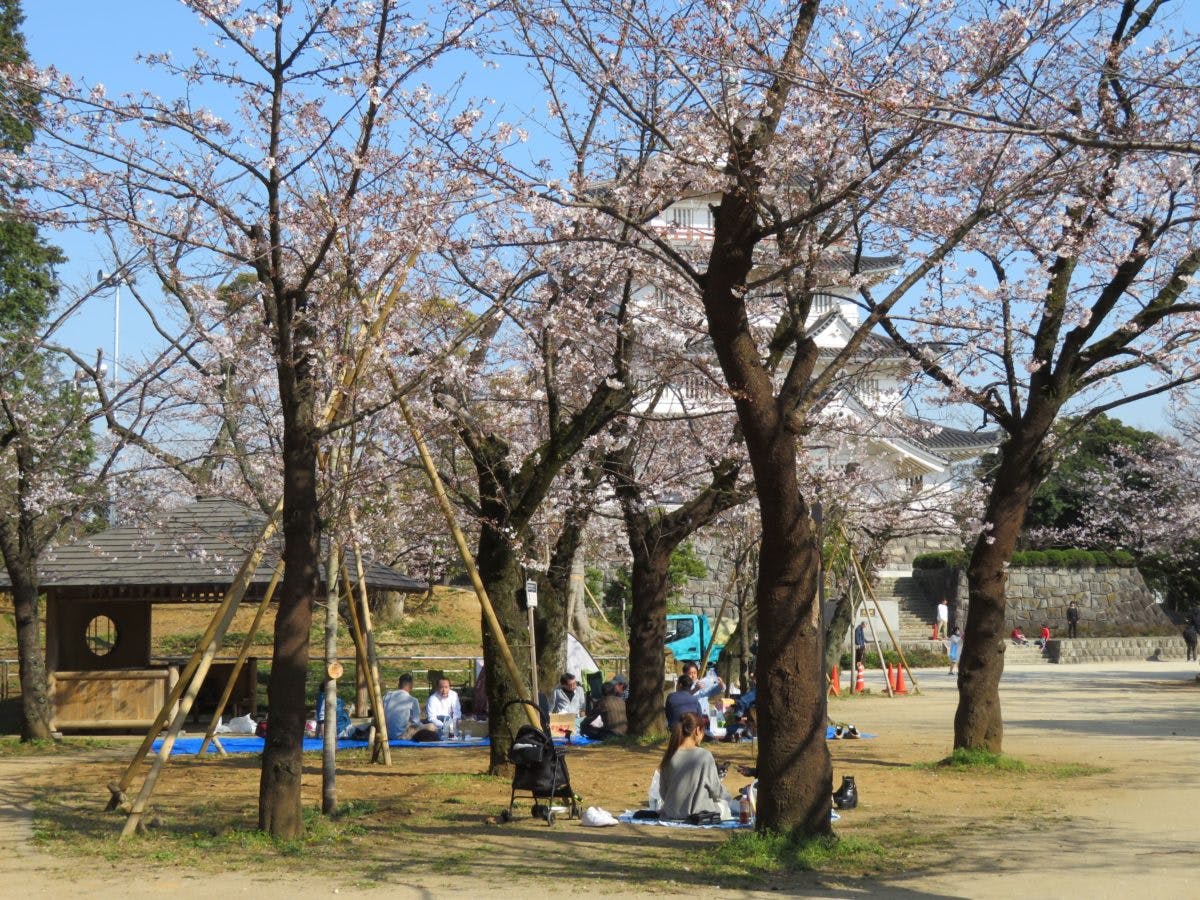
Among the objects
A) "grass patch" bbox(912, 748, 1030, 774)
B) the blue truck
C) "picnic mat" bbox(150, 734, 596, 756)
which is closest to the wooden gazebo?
"picnic mat" bbox(150, 734, 596, 756)

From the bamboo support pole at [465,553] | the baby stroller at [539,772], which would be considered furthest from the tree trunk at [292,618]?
the baby stroller at [539,772]

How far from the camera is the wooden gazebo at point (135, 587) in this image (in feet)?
64.7

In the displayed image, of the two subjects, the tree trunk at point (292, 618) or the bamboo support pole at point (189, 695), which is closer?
the tree trunk at point (292, 618)

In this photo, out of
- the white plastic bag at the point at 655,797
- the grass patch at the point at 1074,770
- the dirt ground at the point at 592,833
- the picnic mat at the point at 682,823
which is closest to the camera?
the dirt ground at the point at 592,833

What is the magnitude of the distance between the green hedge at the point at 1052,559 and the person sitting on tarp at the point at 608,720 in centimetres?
2699

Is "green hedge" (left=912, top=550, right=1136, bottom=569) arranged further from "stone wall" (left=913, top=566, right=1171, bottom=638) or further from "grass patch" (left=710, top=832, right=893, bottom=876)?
"grass patch" (left=710, top=832, right=893, bottom=876)

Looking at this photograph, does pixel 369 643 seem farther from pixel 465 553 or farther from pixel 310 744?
pixel 310 744

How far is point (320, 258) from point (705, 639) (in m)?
25.6

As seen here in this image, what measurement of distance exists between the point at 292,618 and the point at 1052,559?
1513 inches

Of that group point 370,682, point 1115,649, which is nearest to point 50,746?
point 370,682

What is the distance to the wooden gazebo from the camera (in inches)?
776

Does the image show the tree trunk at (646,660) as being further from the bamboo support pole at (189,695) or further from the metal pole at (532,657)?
the bamboo support pole at (189,695)

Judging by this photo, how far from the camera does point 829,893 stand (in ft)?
26.1

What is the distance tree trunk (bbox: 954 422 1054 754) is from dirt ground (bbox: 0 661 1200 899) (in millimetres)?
670
